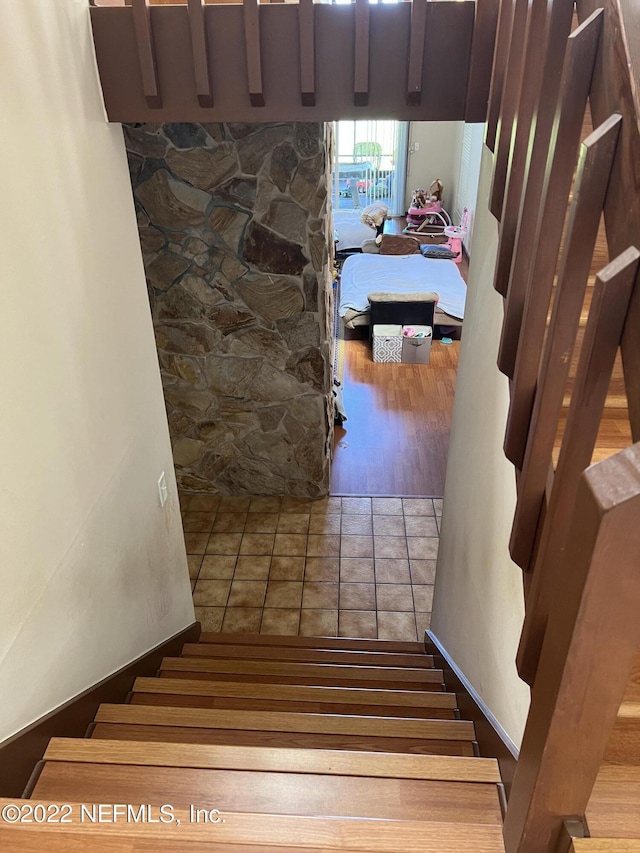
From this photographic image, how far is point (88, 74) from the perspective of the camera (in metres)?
1.82

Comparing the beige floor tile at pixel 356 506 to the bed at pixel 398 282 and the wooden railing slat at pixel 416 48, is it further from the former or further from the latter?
the wooden railing slat at pixel 416 48

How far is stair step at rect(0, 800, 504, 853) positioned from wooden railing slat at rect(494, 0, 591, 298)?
1.15 metres

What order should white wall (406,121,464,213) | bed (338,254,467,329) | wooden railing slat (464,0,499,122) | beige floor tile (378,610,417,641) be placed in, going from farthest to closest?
1. white wall (406,121,464,213)
2. bed (338,254,467,329)
3. beige floor tile (378,610,417,641)
4. wooden railing slat (464,0,499,122)

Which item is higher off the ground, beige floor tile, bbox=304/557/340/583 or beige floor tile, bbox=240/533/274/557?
beige floor tile, bbox=240/533/274/557

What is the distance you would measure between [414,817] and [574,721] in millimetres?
774

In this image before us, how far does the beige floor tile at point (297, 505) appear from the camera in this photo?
4.19 metres

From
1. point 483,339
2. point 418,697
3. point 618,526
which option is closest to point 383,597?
point 418,697

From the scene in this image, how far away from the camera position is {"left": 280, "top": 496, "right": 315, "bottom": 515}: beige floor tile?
4188 millimetres

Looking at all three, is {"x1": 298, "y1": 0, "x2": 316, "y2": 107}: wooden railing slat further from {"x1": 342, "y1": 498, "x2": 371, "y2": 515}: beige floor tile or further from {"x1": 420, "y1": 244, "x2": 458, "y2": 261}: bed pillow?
{"x1": 420, "y1": 244, "x2": 458, "y2": 261}: bed pillow

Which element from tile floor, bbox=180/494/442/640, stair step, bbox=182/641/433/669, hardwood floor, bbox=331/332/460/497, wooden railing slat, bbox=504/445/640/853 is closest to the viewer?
wooden railing slat, bbox=504/445/640/853

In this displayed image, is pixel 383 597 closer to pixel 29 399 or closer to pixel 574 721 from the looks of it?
pixel 29 399

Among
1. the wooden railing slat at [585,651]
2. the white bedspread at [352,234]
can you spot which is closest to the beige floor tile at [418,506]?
the wooden railing slat at [585,651]

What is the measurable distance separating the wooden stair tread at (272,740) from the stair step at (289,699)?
0.30 meters

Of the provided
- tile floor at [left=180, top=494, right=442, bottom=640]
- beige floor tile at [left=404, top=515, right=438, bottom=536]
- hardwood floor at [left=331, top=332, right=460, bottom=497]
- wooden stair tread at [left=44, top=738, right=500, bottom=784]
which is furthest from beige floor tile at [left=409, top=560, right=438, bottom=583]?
wooden stair tread at [left=44, top=738, right=500, bottom=784]
